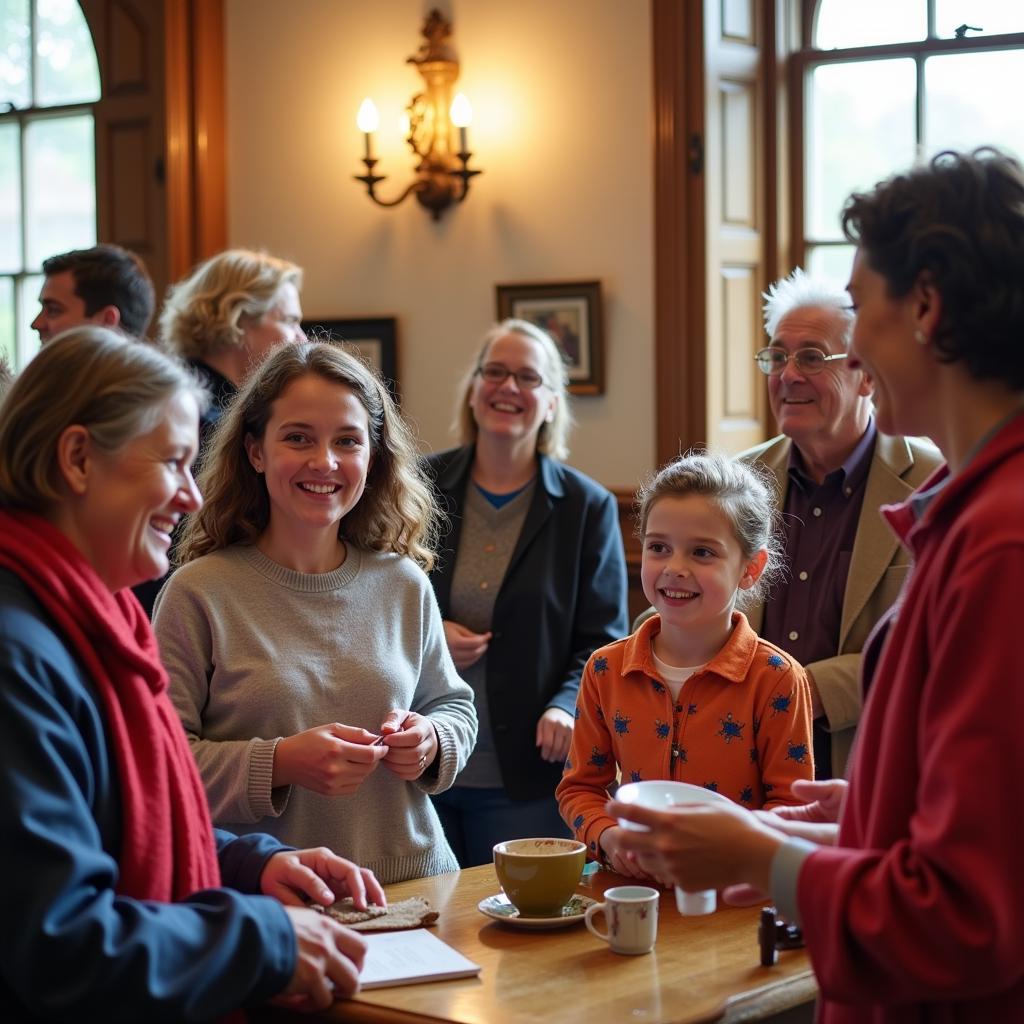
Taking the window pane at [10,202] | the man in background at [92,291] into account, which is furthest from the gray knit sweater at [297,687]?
the window pane at [10,202]

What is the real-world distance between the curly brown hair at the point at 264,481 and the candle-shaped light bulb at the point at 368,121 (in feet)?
8.67

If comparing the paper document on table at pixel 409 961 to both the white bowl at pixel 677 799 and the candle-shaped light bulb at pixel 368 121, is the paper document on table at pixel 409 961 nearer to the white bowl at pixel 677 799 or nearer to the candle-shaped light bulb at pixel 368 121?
the white bowl at pixel 677 799

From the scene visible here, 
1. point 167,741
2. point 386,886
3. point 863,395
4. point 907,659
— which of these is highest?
point 863,395

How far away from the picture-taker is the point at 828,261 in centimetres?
455

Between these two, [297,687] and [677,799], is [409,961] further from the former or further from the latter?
[297,687]

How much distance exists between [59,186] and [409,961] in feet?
15.7

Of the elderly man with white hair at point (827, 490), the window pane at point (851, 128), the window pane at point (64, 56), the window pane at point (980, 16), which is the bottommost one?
the elderly man with white hair at point (827, 490)

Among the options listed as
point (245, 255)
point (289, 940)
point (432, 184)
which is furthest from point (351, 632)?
point (432, 184)

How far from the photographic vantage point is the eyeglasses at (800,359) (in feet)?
9.08

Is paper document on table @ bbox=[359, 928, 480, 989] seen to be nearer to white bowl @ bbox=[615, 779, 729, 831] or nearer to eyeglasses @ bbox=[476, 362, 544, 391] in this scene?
white bowl @ bbox=[615, 779, 729, 831]

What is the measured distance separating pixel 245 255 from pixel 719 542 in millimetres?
1838

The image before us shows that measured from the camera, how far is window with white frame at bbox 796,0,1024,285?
4270 mm

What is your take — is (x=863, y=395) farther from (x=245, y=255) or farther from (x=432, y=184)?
(x=432, y=184)

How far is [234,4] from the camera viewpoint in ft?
17.3
